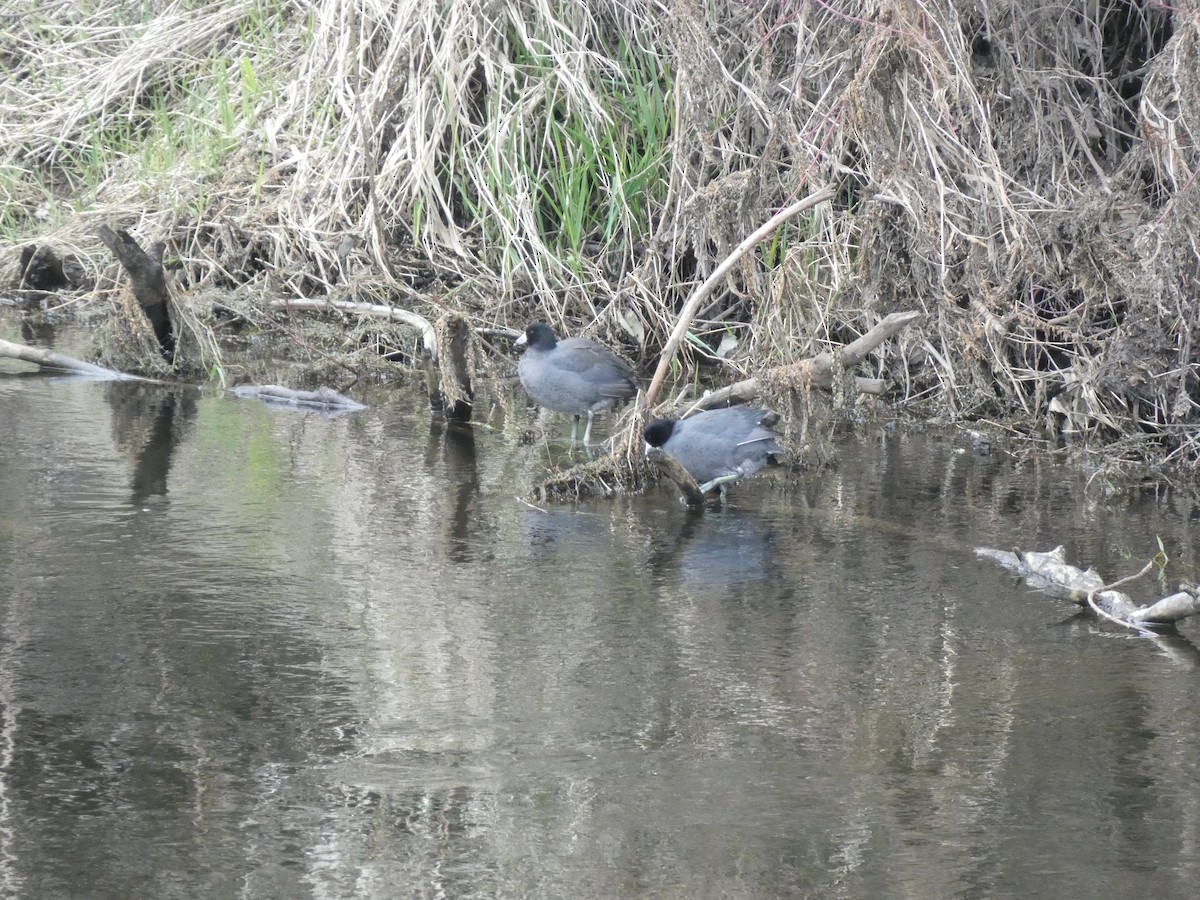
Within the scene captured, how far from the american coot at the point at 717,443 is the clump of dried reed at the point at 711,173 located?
82 centimetres

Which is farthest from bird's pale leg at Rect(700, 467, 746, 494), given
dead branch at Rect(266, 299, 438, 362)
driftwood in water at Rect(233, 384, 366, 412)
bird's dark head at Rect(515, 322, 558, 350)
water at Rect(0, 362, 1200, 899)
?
driftwood in water at Rect(233, 384, 366, 412)

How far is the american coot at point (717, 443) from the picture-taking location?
6.46m

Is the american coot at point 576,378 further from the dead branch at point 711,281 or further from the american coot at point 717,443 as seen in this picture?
the american coot at point 717,443

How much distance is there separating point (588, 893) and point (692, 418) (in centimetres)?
360

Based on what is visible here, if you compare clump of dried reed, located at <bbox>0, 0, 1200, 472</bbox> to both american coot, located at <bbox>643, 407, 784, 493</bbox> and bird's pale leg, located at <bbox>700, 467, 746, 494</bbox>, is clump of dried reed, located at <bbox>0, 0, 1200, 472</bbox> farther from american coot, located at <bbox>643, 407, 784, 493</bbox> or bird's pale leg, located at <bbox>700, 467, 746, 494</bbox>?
bird's pale leg, located at <bbox>700, 467, 746, 494</bbox>

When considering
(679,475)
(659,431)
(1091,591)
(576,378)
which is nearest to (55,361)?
(576,378)

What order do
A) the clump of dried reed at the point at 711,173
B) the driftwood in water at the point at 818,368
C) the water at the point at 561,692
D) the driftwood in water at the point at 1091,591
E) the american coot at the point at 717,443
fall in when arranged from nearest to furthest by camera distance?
1. the water at the point at 561,692
2. the driftwood in water at the point at 1091,591
3. the american coot at the point at 717,443
4. the driftwood in water at the point at 818,368
5. the clump of dried reed at the point at 711,173

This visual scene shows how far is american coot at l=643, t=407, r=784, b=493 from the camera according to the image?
6.46 m

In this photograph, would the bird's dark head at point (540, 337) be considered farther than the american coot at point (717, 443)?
Yes

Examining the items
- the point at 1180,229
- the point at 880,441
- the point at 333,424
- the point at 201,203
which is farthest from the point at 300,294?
the point at 1180,229

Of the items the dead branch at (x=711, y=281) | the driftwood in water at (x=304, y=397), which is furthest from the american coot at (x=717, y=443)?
the driftwood in water at (x=304, y=397)

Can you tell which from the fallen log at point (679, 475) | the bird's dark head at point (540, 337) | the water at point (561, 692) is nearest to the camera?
the water at point (561, 692)

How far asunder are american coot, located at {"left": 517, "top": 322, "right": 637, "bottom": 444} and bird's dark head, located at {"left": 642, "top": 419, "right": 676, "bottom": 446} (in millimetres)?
1033

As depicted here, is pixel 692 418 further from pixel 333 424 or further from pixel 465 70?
pixel 465 70
